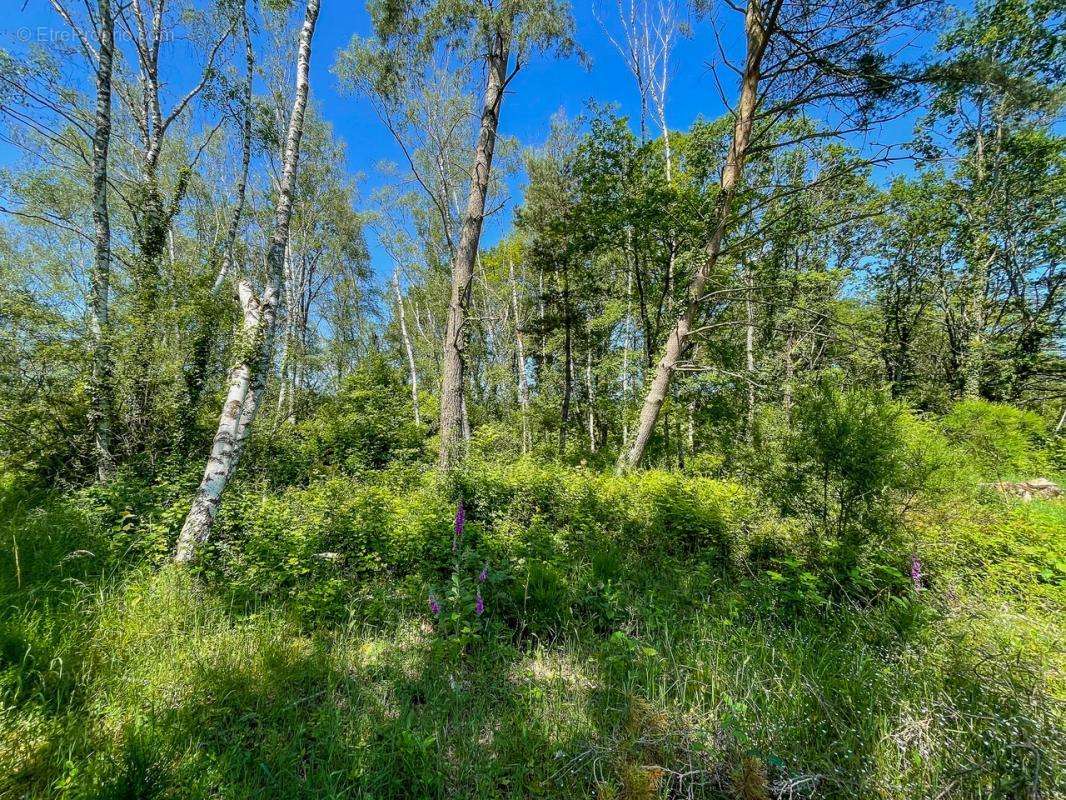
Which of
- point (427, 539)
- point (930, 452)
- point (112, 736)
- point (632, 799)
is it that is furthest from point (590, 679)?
point (930, 452)

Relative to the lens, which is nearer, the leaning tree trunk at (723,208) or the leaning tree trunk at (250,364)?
the leaning tree trunk at (250,364)

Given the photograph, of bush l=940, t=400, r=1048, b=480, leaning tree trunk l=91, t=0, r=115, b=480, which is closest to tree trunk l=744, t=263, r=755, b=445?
bush l=940, t=400, r=1048, b=480

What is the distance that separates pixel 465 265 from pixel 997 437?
10862 millimetres

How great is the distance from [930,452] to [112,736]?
23.4 ft

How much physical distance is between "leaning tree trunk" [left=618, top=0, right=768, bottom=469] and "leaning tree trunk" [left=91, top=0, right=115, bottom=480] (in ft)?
26.7

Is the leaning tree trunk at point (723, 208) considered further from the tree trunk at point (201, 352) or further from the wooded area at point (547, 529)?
the tree trunk at point (201, 352)

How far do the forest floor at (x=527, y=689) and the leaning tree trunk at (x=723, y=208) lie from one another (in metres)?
3.77

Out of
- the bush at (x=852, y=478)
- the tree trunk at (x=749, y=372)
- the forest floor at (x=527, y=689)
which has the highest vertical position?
the tree trunk at (x=749, y=372)

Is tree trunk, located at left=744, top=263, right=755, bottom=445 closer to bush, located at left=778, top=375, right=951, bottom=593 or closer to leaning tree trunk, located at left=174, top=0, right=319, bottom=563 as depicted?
bush, located at left=778, top=375, right=951, bottom=593

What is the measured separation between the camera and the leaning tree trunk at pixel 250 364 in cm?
347

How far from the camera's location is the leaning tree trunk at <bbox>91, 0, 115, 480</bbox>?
491cm

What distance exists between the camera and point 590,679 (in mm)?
2254

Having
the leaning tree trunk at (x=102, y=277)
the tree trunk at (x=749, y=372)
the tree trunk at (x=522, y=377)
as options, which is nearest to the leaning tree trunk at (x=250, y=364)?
the leaning tree trunk at (x=102, y=277)

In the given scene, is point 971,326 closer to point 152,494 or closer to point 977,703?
point 977,703
